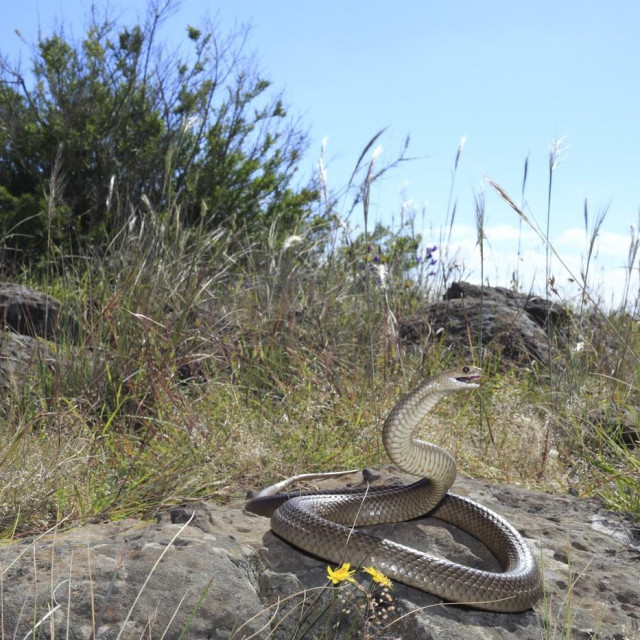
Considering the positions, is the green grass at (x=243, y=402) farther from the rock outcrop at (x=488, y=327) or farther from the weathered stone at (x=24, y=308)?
the weathered stone at (x=24, y=308)

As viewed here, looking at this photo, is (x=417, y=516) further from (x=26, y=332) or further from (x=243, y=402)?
(x=26, y=332)

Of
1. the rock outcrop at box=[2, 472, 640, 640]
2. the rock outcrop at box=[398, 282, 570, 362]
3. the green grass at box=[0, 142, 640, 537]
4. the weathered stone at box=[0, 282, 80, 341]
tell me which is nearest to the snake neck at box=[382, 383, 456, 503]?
the rock outcrop at box=[2, 472, 640, 640]

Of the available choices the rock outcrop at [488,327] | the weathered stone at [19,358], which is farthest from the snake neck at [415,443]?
the rock outcrop at [488,327]

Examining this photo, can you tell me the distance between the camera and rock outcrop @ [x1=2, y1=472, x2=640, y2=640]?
7.00ft

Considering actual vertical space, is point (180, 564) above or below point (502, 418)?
below

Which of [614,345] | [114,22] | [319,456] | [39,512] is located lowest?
[39,512]

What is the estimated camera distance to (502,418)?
5.16m

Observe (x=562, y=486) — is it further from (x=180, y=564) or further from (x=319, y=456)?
(x=180, y=564)

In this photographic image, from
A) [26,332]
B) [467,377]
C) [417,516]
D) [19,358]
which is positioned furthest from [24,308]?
[467,377]

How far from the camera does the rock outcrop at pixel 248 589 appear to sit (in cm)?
213

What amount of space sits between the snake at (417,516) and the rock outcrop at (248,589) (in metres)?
0.06

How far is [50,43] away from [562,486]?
10868 mm

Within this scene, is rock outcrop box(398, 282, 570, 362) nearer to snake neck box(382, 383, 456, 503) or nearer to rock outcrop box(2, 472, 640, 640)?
snake neck box(382, 383, 456, 503)

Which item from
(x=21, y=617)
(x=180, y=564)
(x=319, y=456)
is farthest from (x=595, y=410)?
(x=21, y=617)
